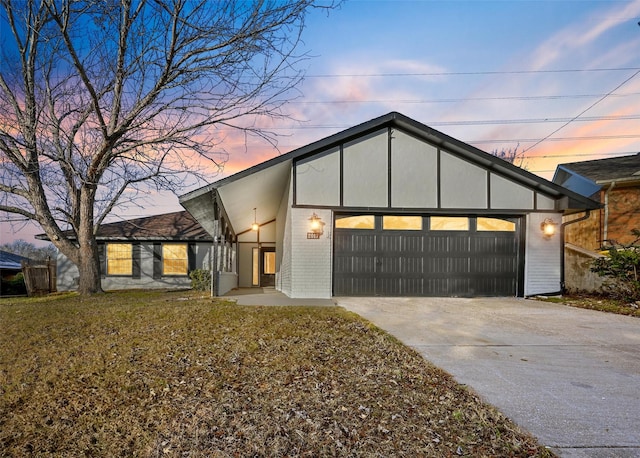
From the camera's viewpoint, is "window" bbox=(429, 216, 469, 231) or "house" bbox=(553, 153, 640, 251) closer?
"window" bbox=(429, 216, 469, 231)

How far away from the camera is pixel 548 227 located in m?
9.87

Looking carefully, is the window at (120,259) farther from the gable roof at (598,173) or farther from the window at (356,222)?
the gable roof at (598,173)

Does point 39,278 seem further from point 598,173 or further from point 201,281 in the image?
point 598,173

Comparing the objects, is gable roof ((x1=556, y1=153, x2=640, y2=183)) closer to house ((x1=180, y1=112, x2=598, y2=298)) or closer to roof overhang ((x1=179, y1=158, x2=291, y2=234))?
house ((x1=180, y1=112, x2=598, y2=298))

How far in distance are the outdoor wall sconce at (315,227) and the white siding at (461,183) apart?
3.38 metres

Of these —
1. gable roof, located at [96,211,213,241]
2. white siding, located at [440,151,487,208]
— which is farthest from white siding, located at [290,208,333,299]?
gable roof, located at [96,211,213,241]

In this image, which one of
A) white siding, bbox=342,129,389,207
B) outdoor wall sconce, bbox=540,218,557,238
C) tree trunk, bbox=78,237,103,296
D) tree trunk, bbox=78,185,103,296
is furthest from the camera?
tree trunk, bbox=78,237,103,296

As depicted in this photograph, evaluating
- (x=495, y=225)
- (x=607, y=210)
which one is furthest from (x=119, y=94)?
(x=607, y=210)

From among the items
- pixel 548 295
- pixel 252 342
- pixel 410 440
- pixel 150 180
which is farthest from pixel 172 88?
pixel 548 295

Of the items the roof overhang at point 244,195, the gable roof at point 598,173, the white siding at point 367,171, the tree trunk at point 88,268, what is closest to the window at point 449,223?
the white siding at point 367,171

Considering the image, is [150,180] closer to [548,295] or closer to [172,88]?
[172,88]

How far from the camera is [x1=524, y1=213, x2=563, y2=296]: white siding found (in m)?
9.95

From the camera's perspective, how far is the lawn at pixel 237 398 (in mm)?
2264

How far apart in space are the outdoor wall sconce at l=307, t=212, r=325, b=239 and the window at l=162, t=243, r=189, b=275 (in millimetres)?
9165
